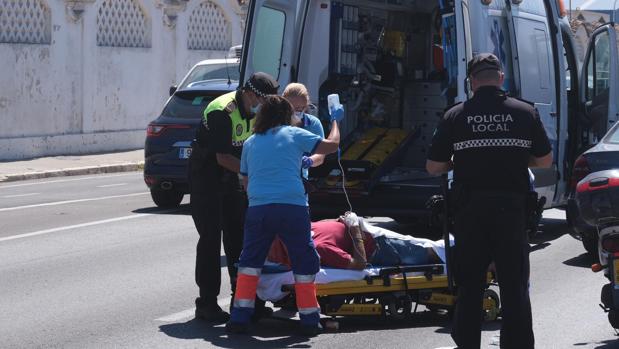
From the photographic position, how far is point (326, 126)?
39.9ft

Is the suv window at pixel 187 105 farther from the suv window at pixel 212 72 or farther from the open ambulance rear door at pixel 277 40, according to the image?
the open ambulance rear door at pixel 277 40

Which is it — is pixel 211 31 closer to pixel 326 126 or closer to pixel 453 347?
pixel 326 126

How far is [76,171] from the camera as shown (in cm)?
2286

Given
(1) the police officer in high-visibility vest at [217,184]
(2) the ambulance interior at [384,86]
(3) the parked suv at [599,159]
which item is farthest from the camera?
(2) the ambulance interior at [384,86]

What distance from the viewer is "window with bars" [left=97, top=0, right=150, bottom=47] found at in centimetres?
2641

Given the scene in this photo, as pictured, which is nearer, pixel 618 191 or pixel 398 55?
pixel 618 191

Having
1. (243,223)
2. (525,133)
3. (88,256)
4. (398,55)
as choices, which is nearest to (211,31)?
(398,55)

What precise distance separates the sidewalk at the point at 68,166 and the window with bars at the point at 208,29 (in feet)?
15.8

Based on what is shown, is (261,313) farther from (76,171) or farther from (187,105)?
(76,171)

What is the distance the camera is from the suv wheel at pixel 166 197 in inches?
617

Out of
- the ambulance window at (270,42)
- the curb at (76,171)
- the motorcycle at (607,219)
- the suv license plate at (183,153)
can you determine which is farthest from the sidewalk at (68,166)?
the motorcycle at (607,219)

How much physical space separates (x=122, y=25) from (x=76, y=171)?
535 cm

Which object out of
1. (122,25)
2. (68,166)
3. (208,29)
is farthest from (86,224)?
(208,29)

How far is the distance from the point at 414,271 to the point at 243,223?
127 cm
